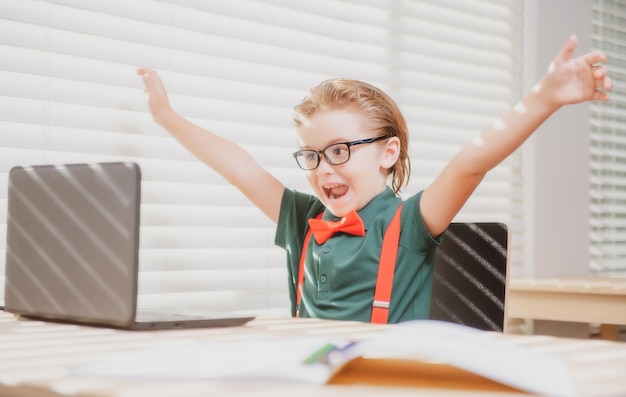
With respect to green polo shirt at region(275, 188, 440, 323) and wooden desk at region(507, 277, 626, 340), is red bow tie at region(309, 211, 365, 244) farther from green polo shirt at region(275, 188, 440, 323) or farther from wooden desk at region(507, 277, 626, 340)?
wooden desk at region(507, 277, 626, 340)

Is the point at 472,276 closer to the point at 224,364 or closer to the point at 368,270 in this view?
the point at 368,270

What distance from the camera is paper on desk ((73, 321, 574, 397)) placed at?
1.85 feet

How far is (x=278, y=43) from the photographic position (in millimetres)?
2172

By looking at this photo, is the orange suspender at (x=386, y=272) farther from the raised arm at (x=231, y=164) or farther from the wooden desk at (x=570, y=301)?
the wooden desk at (x=570, y=301)

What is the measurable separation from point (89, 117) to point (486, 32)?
158 cm

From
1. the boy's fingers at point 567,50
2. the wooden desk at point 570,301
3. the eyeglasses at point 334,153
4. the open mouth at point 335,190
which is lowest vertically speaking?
the wooden desk at point 570,301

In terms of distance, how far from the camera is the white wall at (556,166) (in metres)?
2.94

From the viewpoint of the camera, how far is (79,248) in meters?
1.07

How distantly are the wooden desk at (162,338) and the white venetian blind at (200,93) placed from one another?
692 mm

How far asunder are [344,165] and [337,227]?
4.9 inches

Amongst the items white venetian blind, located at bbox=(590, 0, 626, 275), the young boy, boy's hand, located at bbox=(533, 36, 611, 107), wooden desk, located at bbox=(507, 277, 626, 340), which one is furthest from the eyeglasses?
white venetian blind, located at bbox=(590, 0, 626, 275)

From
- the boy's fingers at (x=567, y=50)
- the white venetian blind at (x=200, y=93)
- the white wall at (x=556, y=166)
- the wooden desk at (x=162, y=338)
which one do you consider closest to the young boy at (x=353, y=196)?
the boy's fingers at (x=567, y=50)

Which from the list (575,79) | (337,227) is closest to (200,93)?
(337,227)

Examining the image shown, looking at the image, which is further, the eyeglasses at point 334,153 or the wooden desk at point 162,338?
the eyeglasses at point 334,153
